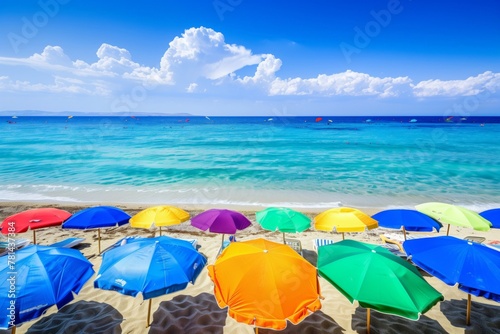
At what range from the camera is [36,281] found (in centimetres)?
443

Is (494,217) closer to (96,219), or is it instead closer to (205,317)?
(205,317)

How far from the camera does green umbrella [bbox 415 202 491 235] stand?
7793mm

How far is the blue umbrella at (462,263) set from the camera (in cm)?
461

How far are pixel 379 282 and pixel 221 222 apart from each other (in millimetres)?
4631

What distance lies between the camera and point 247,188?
19609mm

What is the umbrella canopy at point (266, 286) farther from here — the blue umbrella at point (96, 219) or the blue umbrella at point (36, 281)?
the blue umbrella at point (96, 219)

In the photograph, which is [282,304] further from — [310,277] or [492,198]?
[492,198]

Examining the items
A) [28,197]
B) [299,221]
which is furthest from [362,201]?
[28,197]

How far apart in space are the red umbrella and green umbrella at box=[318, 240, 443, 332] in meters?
7.70

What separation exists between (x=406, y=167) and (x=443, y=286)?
22.6 m

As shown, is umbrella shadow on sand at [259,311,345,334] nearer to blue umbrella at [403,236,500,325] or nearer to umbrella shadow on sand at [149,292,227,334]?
umbrella shadow on sand at [149,292,227,334]

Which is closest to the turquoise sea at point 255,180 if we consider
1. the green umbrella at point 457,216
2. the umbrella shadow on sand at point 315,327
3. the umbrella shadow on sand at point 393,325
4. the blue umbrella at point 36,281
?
the green umbrella at point 457,216

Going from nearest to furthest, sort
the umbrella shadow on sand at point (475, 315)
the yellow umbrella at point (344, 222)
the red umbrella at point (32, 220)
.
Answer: the umbrella shadow on sand at point (475, 315)
the red umbrella at point (32, 220)
the yellow umbrella at point (344, 222)

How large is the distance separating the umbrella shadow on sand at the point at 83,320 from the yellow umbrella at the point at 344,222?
19.1 feet
